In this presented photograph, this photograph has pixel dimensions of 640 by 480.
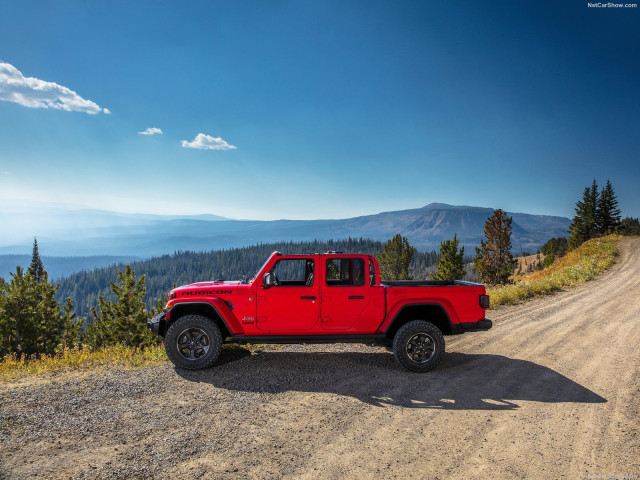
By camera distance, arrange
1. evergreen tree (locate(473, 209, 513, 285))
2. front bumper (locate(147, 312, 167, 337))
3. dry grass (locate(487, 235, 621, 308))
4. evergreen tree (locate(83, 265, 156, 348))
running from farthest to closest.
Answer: evergreen tree (locate(473, 209, 513, 285)) < evergreen tree (locate(83, 265, 156, 348)) < dry grass (locate(487, 235, 621, 308)) < front bumper (locate(147, 312, 167, 337))

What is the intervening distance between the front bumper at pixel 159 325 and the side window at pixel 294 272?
2386mm

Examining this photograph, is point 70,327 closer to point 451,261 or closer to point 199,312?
point 199,312

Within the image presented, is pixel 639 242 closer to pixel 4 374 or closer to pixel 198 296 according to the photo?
pixel 198 296

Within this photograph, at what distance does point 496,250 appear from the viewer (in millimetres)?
46188

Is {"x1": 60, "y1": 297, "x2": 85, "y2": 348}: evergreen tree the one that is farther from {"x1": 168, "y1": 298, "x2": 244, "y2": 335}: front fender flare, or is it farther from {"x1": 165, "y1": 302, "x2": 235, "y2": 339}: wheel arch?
{"x1": 168, "y1": 298, "x2": 244, "y2": 335}: front fender flare

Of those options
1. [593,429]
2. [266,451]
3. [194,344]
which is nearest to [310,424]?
[266,451]

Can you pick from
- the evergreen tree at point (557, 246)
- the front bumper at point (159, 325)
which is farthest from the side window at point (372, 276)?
the evergreen tree at point (557, 246)

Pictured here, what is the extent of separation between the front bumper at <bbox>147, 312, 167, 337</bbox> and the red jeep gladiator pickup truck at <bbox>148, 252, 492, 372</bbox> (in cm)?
2

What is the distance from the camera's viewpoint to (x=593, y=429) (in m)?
5.22

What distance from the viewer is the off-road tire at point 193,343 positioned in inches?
297

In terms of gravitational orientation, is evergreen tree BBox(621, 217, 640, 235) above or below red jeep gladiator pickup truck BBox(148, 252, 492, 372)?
above

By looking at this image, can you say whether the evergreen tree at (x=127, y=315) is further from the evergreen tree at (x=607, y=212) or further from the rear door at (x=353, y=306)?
the evergreen tree at (x=607, y=212)

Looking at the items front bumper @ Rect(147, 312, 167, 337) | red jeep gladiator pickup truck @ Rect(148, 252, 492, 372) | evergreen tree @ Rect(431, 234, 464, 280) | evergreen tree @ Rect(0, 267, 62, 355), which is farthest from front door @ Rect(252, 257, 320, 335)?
evergreen tree @ Rect(431, 234, 464, 280)

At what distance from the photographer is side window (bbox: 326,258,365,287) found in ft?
25.4
